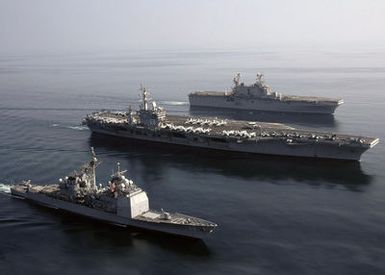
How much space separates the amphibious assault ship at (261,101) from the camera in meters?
89.9

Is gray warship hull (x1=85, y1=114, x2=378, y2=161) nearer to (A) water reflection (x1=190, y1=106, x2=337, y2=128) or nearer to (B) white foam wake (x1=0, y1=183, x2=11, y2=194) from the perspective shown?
(A) water reflection (x1=190, y1=106, x2=337, y2=128)

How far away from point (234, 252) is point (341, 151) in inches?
1138

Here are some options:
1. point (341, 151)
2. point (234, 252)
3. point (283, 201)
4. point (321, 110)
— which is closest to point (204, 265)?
point (234, 252)

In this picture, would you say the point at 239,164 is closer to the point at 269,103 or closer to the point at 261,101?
the point at 269,103

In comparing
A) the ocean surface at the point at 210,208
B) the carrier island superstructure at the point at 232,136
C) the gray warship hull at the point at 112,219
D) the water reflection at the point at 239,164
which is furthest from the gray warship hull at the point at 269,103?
the gray warship hull at the point at 112,219

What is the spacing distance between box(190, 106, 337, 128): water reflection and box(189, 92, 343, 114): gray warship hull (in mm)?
1076

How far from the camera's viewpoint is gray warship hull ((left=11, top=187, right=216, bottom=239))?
36875 millimetres

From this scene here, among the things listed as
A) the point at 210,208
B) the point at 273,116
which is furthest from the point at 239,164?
the point at 273,116

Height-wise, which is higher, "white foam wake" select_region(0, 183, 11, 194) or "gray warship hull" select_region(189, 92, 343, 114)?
"gray warship hull" select_region(189, 92, 343, 114)

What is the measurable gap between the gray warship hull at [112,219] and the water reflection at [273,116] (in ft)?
161

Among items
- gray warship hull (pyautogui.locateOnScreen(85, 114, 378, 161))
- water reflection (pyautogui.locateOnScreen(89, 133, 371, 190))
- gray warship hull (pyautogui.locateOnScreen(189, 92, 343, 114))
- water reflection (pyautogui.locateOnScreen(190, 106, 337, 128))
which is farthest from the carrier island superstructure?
gray warship hull (pyautogui.locateOnScreen(189, 92, 343, 114))

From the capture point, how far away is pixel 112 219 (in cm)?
4016

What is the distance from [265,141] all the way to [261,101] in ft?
114

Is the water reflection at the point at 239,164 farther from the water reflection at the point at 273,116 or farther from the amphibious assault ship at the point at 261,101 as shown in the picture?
the amphibious assault ship at the point at 261,101
